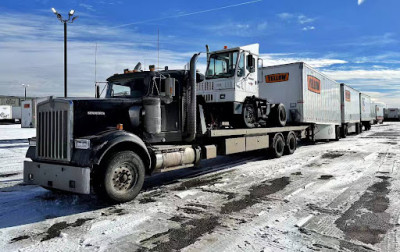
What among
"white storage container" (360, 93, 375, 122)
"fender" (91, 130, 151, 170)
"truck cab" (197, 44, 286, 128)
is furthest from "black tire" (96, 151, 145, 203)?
"white storage container" (360, 93, 375, 122)

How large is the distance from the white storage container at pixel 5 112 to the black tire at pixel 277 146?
51.7 m

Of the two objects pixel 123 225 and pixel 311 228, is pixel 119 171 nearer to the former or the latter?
pixel 123 225

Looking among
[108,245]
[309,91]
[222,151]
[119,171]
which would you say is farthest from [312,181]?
[309,91]

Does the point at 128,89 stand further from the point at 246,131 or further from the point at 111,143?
the point at 246,131

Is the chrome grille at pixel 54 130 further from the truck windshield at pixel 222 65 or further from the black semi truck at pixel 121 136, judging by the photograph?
the truck windshield at pixel 222 65

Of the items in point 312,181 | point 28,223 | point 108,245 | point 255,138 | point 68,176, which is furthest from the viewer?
point 255,138

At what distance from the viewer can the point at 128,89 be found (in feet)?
20.8

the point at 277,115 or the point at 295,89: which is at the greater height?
the point at 295,89

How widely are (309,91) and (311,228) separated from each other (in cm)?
1055

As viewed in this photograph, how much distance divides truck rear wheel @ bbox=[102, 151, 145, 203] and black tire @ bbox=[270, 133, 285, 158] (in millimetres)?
6416

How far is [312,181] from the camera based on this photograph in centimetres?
684

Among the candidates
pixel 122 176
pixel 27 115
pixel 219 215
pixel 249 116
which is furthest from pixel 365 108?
pixel 27 115

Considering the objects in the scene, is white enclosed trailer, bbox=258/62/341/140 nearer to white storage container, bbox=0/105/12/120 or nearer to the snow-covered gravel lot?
the snow-covered gravel lot

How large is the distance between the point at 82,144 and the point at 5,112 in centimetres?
5419
